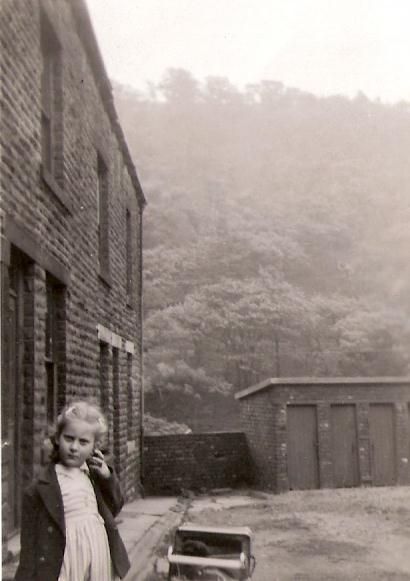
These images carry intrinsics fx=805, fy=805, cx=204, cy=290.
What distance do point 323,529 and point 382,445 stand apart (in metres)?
7.76

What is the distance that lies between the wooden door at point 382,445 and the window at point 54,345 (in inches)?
512

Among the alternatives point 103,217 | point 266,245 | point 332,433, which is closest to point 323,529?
point 103,217

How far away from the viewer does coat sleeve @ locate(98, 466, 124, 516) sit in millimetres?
4133

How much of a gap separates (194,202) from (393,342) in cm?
2064

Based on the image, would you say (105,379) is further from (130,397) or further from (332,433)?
(332,433)

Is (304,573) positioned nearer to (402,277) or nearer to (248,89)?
(402,277)

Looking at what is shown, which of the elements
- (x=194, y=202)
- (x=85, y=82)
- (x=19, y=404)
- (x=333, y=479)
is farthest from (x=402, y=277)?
(x=19, y=404)

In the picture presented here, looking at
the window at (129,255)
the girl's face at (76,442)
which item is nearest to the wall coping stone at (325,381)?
the window at (129,255)

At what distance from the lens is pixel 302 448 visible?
19.4 meters

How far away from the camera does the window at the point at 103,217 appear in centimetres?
1223

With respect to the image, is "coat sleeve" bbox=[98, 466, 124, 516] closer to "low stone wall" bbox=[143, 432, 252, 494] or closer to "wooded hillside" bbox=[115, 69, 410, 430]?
"low stone wall" bbox=[143, 432, 252, 494]

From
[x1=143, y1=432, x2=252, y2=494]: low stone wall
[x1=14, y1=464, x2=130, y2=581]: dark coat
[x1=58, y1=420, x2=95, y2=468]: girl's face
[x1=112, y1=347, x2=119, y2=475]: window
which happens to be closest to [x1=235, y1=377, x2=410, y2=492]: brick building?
[x1=143, y1=432, x2=252, y2=494]: low stone wall

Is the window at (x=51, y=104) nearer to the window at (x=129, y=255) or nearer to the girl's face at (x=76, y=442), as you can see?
the girl's face at (x=76, y=442)

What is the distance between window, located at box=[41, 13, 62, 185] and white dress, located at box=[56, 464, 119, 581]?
16.2 ft
